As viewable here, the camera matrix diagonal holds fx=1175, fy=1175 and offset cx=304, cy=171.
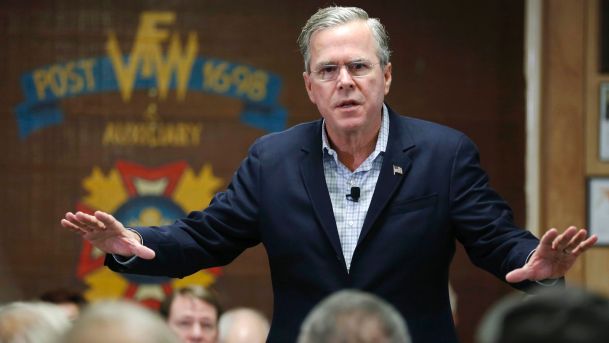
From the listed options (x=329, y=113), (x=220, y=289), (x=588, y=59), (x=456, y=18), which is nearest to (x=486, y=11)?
(x=456, y=18)

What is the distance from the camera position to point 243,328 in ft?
13.7

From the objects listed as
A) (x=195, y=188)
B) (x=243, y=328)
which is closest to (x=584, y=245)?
(x=243, y=328)

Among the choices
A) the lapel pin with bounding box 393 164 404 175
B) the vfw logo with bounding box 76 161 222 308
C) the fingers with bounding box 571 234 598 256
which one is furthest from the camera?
the vfw logo with bounding box 76 161 222 308

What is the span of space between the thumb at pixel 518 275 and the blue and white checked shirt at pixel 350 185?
377 millimetres

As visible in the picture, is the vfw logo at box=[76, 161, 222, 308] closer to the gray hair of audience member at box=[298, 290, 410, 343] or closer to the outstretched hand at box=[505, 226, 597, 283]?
the outstretched hand at box=[505, 226, 597, 283]

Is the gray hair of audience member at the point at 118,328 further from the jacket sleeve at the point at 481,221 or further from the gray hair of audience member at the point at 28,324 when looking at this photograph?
the jacket sleeve at the point at 481,221

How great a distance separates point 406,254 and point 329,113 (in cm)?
38

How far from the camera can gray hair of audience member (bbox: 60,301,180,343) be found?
1313mm

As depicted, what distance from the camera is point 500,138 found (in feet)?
16.7

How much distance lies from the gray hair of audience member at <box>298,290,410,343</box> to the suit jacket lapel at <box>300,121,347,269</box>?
1236mm

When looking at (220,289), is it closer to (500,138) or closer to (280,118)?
(280,118)

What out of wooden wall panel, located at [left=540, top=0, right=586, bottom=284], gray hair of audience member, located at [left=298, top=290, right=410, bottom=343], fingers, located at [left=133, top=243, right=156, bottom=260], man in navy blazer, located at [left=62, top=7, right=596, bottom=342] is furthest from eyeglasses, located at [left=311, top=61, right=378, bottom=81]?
wooden wall panel, located at [left=540, top=0, right=586, bottom=284]

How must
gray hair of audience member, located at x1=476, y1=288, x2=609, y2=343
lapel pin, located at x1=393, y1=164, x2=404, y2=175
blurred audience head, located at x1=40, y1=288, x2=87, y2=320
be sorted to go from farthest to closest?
blurred audience head, located at x1=40, y1=288, x2=87, y2=320
lapel pin, located at x1=393, y1=164, x2=404, y2=175
gray hair of audience member, located at x1=476, y1=288, x2=609, y2=343

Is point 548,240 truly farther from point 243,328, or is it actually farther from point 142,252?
point 243,328
